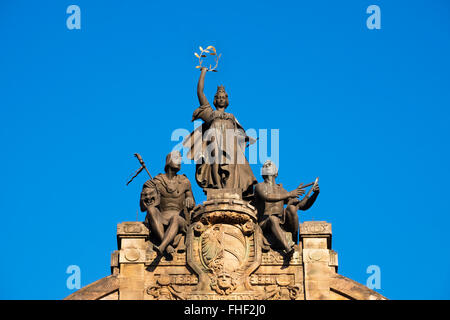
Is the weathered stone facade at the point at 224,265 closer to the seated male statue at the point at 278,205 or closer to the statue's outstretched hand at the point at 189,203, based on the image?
the seated male statue at the point at 278,205

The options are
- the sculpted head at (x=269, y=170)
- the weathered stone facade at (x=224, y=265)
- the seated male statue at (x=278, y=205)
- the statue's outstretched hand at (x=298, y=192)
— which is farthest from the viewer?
the sculpted head at (x=269, y=170)

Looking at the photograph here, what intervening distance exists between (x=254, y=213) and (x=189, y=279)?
2855 millimetres

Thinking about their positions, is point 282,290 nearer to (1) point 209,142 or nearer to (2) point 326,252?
(2) point 326,252

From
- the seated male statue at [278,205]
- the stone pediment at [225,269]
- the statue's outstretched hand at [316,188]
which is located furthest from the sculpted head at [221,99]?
the statue's outstretched hand at [316,188]

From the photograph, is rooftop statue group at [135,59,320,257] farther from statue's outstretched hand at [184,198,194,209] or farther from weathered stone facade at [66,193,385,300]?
weathered stone facade at [66,193,385,300]

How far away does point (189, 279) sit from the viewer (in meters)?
39.3

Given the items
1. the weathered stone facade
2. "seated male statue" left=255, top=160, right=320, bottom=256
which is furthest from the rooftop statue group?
the weathered stone facade

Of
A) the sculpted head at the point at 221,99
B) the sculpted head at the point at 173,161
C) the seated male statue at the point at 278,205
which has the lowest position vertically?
the seated male statue at the point at 278,205

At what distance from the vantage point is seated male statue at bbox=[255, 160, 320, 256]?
3962 cm

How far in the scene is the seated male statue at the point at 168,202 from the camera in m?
39.7

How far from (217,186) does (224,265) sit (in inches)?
122
